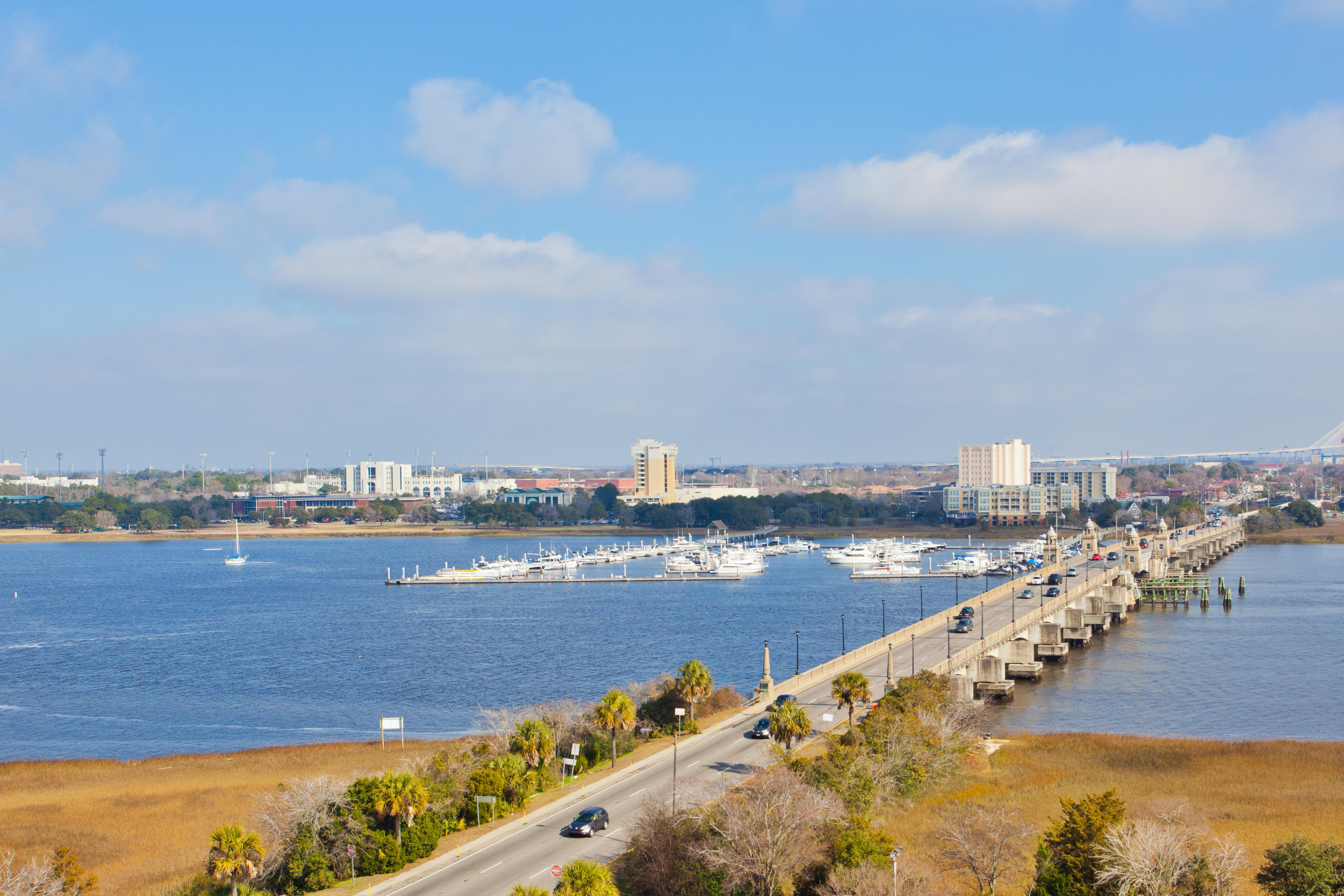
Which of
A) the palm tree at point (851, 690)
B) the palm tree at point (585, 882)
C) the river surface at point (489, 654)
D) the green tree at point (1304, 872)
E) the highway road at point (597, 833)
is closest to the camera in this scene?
the palm tree at point (585, 882)

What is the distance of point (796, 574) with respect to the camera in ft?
556

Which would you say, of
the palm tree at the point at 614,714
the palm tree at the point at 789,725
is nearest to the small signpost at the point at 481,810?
the palm tree at the point at 614,714

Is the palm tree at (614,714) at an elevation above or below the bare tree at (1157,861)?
above

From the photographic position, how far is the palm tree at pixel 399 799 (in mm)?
37438

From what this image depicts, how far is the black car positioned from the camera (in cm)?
3844

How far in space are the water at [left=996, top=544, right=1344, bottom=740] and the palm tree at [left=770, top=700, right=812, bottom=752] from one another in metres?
23.6

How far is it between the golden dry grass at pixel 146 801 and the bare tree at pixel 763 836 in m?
20.3

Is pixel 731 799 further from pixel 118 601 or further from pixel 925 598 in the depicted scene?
pixel 118 601

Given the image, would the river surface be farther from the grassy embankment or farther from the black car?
the black car

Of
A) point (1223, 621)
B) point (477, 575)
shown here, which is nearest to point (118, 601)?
point (477, 575)

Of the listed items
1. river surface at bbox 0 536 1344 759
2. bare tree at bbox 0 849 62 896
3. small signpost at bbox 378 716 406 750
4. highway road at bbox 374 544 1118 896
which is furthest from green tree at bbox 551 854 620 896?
river surface at bbox 0 536 1344 759

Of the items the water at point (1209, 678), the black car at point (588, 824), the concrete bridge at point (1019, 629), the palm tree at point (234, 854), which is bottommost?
the water at point (1209, 678)

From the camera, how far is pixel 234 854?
107 feet

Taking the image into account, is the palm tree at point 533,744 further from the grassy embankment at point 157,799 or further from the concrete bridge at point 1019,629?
the concrete bridge at point 1019,629
